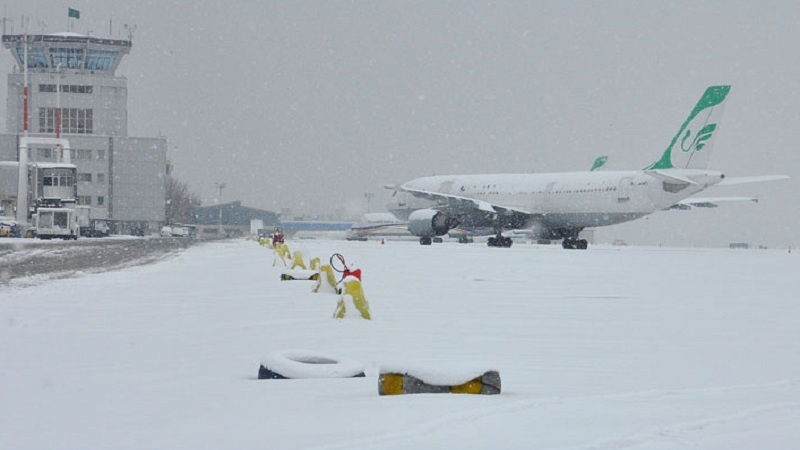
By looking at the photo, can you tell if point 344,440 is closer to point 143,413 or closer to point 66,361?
point 143,413

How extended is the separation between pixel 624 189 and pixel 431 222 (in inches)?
497

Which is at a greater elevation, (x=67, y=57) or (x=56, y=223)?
(x=67, y=57)

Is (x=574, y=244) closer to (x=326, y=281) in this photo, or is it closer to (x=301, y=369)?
(x=326, y=281)

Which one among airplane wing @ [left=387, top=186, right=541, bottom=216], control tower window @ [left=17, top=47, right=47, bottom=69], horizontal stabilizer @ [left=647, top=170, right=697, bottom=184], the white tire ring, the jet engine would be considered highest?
control tower window @ [left=17, top=47, right=47, bottom=69]

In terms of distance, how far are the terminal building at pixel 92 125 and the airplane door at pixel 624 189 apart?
8139 centimetres

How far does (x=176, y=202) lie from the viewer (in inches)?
6294

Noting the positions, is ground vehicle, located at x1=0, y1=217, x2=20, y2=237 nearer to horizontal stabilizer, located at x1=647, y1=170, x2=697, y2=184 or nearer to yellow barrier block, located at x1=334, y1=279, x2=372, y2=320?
horizontal stabilizer, located at x1=647, y1=170, x2=697, y2=184

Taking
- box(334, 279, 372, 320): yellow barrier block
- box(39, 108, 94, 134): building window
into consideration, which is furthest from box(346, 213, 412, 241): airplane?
box(334, 279, 372, 320): yellow barrier block

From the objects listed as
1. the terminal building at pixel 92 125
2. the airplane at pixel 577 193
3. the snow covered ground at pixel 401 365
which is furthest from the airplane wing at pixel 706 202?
the terminal building at pixel 92 125

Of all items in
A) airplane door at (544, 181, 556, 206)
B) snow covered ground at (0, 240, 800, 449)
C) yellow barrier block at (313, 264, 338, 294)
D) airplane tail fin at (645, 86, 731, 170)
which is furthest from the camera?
airplane door at (544, 181, 556, 206)

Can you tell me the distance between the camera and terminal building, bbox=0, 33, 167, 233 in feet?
389

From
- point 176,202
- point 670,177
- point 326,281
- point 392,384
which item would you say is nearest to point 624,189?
point 670,177

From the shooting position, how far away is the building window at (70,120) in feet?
391

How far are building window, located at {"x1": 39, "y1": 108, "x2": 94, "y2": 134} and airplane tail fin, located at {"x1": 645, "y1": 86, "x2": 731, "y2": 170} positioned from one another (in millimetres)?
86862
